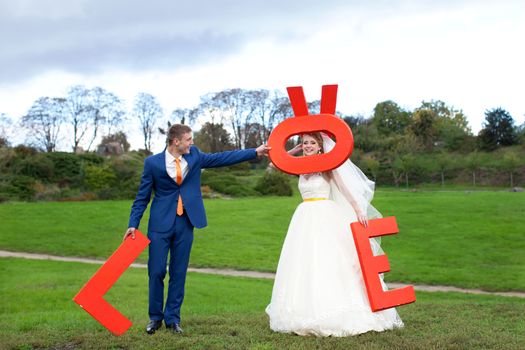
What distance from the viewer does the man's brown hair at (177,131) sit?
5.85m

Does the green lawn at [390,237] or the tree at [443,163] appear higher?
the tree at [443,163]

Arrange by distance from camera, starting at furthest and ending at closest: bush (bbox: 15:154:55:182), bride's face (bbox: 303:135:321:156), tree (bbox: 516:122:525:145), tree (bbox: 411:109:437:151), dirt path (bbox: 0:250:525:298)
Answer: tree (bbox: 411:109:437:151) → tree (bbox: 516:122:525:145) → bush (bbox: 15:154:55:182) → dirt path (bbox: 0:250:525:298) → bride's face (bbox: 303:135:321:156)

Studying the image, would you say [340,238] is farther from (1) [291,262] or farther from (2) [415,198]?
(2) [415,198]

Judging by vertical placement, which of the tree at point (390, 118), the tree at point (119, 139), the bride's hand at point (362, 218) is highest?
the tree at point (390, 118)

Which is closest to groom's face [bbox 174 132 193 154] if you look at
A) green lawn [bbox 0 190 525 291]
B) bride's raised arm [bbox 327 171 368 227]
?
bride's raised arm [bbox 327 171 368 227]

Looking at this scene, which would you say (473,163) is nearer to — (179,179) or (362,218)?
(362,218)

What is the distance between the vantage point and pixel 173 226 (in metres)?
5.81

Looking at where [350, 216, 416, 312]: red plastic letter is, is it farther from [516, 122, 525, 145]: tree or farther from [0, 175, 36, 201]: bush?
[516, 122, 525, 145]: tree

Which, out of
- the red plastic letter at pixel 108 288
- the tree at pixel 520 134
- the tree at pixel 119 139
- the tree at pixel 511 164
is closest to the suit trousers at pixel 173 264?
the red plastic letter at pixel 108 288

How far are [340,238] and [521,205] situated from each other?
852 inches

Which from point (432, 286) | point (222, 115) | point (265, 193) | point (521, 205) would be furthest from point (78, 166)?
point (432, 286)

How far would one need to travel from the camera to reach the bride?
5.45 metres

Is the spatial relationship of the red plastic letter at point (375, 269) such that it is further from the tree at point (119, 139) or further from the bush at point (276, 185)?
the tree at point (119, 139)

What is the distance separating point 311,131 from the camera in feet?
20.0
